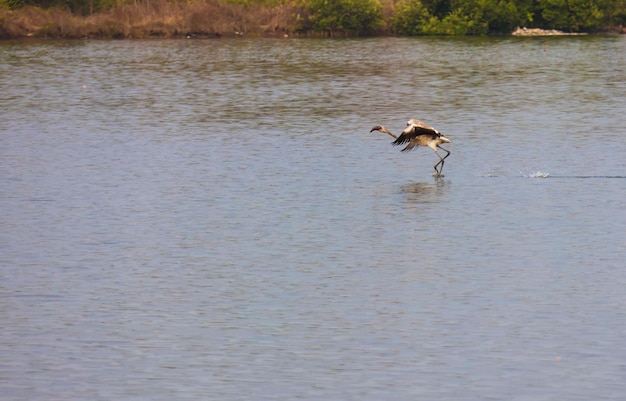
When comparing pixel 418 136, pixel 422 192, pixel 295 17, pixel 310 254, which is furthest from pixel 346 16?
pixel 310 254

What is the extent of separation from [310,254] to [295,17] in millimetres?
70866

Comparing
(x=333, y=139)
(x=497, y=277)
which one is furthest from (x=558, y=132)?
(x=497, y=277)

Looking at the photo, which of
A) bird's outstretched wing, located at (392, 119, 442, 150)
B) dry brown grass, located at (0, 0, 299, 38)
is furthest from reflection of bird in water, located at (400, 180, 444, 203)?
dry brown grass, located at (0, 0, 299, 38)

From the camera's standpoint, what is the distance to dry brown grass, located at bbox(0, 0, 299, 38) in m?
84.5

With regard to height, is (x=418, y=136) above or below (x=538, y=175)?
above

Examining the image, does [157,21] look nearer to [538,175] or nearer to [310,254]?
[538,175]

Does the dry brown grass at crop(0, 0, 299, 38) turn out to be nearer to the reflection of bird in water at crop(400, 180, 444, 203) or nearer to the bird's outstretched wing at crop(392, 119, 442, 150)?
the bird's outstretched wing at crop(392, 119, 442, 150)

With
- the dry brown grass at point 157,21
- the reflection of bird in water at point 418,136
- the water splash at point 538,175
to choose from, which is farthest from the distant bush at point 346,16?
the reflection of bird in water at point 418,136

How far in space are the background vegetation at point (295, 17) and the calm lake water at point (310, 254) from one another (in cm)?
4687

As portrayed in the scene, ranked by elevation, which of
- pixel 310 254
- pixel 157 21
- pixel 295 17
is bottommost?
pixel 295 17

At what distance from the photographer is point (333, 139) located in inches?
1214

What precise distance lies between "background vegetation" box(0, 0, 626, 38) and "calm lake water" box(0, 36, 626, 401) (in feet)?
154

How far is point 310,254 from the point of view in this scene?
1745 centimetres

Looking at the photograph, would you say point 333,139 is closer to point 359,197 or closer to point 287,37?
point 359,197
